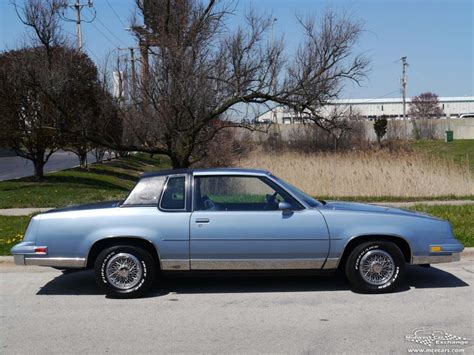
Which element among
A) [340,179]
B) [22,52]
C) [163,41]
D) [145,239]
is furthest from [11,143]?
[145,239]

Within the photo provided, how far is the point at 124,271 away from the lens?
6.25 meters

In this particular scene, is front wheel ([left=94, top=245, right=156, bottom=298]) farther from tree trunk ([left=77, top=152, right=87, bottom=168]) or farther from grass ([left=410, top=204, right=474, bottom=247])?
tree trunk ([left=77, top=152, right=87, bottom=168])

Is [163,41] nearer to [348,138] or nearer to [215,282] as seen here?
[215,282]

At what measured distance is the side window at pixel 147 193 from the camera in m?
6.38

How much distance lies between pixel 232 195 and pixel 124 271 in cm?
199

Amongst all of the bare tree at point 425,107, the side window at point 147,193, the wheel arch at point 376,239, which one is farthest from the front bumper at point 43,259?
the bare tree at point 425,107

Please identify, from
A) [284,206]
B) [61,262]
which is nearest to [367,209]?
[284,206]

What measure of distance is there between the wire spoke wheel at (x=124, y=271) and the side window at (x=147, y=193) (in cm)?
60

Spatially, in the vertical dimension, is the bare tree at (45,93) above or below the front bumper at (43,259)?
above

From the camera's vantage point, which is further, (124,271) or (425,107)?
(425,107)

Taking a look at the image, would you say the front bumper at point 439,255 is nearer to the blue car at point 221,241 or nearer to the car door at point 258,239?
the blue car at point 221,241

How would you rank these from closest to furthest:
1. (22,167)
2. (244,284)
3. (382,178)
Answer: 1. (244,284)
2. (382,178)
3. (22,167)

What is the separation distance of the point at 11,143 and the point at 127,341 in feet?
58.1

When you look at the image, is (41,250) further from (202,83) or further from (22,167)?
(22,167)
